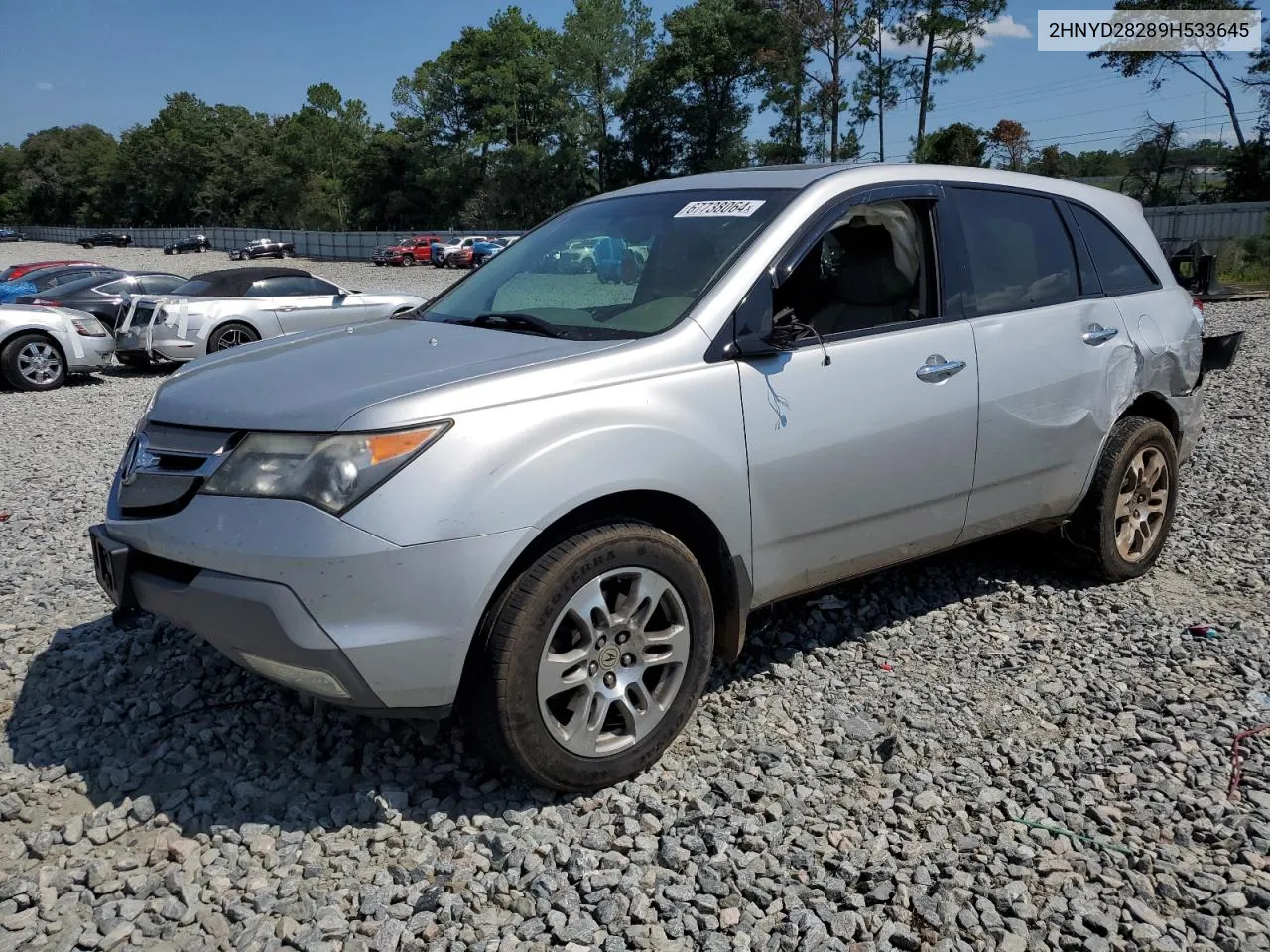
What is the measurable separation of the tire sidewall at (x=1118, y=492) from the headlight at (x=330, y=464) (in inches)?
129

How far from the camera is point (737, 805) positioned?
10.2 feet

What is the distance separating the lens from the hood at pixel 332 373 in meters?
2.84

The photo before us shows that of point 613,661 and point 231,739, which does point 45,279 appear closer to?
point 231,739

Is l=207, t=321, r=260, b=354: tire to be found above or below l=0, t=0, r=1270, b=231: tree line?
below

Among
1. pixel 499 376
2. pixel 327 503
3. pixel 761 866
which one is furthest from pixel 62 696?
pixel 761 866

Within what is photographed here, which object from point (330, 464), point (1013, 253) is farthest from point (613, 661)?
point (1013, 253)

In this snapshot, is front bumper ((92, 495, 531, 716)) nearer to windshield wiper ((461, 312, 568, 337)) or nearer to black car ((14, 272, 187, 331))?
windshield wiper ((461, 312, 568, 337))

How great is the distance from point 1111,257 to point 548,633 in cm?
345

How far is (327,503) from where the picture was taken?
2.67m

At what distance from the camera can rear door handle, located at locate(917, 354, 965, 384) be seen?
12.3 ft

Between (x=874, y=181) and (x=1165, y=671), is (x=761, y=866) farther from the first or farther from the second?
(x=874, y=181)

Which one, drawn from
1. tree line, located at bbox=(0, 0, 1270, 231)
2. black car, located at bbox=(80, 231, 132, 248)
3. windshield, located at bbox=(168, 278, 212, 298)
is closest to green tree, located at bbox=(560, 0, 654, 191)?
tree line, located at bbox=(0, 0, 1270, 231)

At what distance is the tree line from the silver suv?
116 ft

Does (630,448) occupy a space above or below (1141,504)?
above
